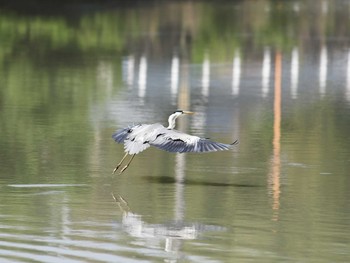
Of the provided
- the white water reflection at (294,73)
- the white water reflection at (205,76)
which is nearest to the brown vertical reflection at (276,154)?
the white water reflection at (294,73)

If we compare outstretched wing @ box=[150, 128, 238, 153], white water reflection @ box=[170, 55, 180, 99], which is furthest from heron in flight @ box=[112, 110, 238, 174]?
white water reflection @ box=[170, 55, 180, 99]

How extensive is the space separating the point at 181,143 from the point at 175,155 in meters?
3.22

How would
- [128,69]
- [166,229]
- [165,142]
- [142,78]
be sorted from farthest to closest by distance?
[128,69]
[142,78]
[165,142]
[166,229]

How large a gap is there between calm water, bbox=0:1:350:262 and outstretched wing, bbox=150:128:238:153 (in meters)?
0.47

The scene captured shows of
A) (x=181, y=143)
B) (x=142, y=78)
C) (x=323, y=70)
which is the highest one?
(x=323, y=70)

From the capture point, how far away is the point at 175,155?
17.7 meters

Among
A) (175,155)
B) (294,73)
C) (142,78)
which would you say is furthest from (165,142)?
(294,73)

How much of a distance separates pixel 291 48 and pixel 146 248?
97.6 feet

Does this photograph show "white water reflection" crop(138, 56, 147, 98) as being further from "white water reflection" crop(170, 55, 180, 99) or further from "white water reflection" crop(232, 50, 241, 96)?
"white water reflection" crop(232, 50, 241, 96)

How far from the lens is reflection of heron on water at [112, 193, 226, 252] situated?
11.9 metres

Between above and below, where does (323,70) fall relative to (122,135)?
above

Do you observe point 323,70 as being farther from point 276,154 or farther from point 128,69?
point 276,154

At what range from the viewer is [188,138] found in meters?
14.5

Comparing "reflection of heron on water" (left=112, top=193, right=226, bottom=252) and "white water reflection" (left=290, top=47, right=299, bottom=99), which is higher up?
"white water reflection" (left=290, top=47, right=299, bottom=99)
